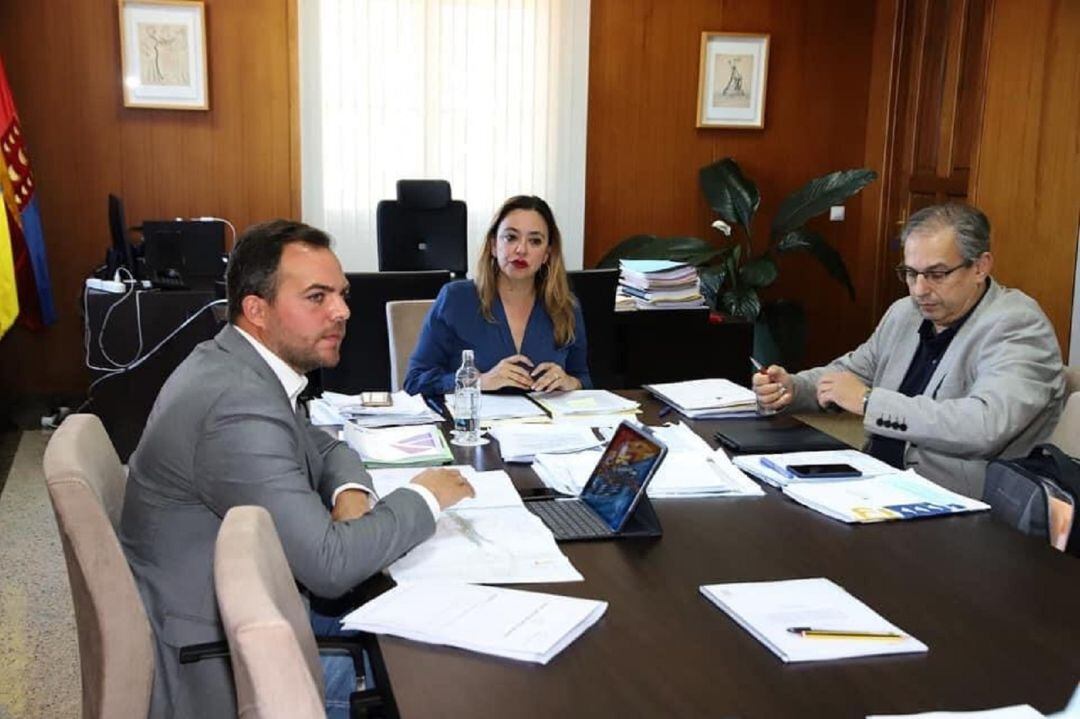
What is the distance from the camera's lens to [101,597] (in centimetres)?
147

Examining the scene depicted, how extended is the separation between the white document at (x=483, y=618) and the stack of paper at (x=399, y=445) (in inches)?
25.7

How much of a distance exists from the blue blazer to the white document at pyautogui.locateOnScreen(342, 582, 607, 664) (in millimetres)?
1542

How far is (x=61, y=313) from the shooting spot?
5.29 meters

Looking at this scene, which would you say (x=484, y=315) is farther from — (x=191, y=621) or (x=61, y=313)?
(x=61, y=313)

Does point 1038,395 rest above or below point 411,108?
below

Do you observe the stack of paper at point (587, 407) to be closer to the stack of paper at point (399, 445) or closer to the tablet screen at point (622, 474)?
the stack of paper at point (399, 445)

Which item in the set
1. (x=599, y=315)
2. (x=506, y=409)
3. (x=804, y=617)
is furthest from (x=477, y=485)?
(x=599, y=315)

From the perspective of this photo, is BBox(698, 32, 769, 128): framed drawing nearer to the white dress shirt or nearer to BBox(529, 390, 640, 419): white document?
BBox(529, 390, 640, 419): white document

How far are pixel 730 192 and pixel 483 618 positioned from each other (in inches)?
184

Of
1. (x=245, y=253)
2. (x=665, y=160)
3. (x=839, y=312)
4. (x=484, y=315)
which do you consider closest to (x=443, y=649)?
(x=245, y=253)

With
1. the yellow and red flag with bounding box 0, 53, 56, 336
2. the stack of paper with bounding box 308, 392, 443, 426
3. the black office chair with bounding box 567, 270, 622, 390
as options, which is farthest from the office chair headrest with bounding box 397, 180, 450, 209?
the stack of paper with bounding box 308, 392, 443, 426

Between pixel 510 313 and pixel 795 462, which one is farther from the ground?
pixel 510 313

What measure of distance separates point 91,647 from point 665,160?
4938 mm

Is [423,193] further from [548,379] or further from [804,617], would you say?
[804,617]
